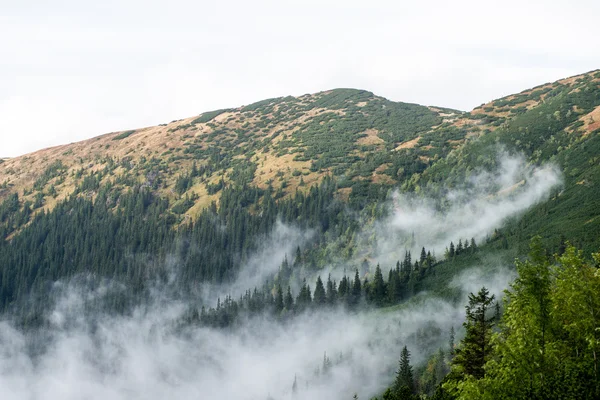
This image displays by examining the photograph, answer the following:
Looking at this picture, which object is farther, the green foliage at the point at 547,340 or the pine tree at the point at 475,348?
the pine tree at the point at 475,348

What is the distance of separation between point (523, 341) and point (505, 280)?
143954mm

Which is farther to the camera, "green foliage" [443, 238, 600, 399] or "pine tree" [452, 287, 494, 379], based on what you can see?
"pine tree" [452, 287, 494, 379]

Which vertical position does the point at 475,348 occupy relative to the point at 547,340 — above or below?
below

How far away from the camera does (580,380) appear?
128 ft

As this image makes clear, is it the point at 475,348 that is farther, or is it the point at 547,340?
the point at 475,348

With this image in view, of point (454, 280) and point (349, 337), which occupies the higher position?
point (454, 280)

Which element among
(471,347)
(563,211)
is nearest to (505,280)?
(563,211)

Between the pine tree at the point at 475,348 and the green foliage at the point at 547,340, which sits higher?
the green foliage at the point at 547,340

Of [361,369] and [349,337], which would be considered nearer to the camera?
[361,369]

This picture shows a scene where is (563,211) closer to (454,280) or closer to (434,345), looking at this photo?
(454,280)

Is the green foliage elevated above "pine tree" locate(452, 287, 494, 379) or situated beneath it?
elevated above

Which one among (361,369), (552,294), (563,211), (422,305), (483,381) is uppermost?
(552,294)

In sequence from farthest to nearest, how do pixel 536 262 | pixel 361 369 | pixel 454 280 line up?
pixel 454 280 < pixel 361 369 < pixel 536 262

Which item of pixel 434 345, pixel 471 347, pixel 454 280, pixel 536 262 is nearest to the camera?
pixel 536 262
